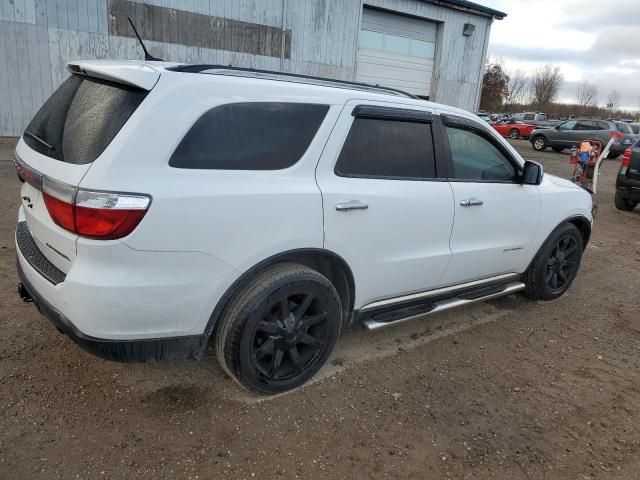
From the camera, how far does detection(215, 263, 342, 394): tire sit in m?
2.58

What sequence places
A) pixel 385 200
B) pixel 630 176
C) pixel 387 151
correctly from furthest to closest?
pixel 630 176 → pixel 387 151 → pixel 385 200

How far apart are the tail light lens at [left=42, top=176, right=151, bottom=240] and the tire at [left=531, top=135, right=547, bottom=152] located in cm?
2363

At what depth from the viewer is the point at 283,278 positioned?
264 centimetres

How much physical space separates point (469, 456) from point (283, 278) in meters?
1.36

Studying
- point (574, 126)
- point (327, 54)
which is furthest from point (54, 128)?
point (574, 126)

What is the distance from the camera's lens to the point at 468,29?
17719mm

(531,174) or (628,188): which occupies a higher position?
(531,174)

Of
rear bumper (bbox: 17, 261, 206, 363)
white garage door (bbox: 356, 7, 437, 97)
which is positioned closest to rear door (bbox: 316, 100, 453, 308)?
rear bumper (bbox: 17, 261, 206, 363)

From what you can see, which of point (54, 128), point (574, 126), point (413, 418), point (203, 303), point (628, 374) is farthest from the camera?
point (574, 126)

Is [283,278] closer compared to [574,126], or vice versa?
[283,278]

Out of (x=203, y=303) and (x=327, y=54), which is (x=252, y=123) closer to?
(x=203, y=303)

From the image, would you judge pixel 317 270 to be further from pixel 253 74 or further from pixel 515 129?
pixel 515 129

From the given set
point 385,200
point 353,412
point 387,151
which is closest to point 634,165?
point 387,151

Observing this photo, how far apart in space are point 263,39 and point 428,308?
40.4ft
